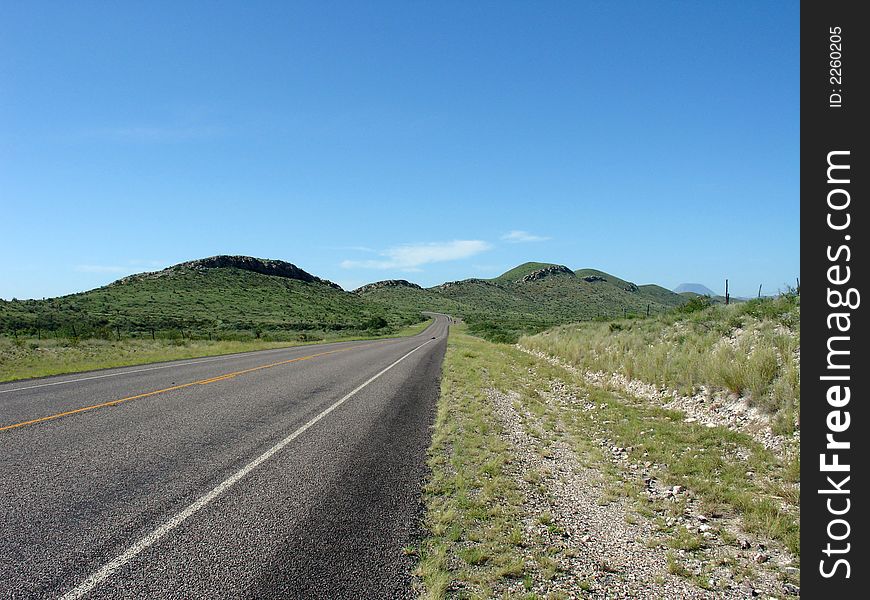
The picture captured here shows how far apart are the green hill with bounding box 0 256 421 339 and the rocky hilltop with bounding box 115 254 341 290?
249 mm

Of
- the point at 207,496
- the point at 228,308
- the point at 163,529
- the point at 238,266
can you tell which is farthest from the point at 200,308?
the point at 163,529

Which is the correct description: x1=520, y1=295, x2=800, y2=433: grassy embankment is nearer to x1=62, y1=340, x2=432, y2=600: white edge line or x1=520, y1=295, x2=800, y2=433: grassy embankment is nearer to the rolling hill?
x1=62, y1=340, x2=432, y2=600: white edge line

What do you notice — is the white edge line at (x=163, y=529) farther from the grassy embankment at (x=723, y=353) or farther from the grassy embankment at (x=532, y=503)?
the grassy embankment at (x=723, y=353)

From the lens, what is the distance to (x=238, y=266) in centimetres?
12169

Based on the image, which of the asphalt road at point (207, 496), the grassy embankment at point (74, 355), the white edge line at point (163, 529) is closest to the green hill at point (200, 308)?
the grassy embankment at point (74, 355)

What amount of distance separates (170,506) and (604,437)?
696 centimetres

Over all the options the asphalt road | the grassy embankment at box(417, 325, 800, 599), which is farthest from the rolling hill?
the asphalt road

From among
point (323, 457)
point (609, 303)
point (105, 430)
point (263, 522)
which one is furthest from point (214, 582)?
point (609, 303)

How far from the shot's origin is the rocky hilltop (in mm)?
106269

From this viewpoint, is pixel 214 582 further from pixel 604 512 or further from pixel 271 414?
pixel 271 414

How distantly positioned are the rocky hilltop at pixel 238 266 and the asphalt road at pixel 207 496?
109m
